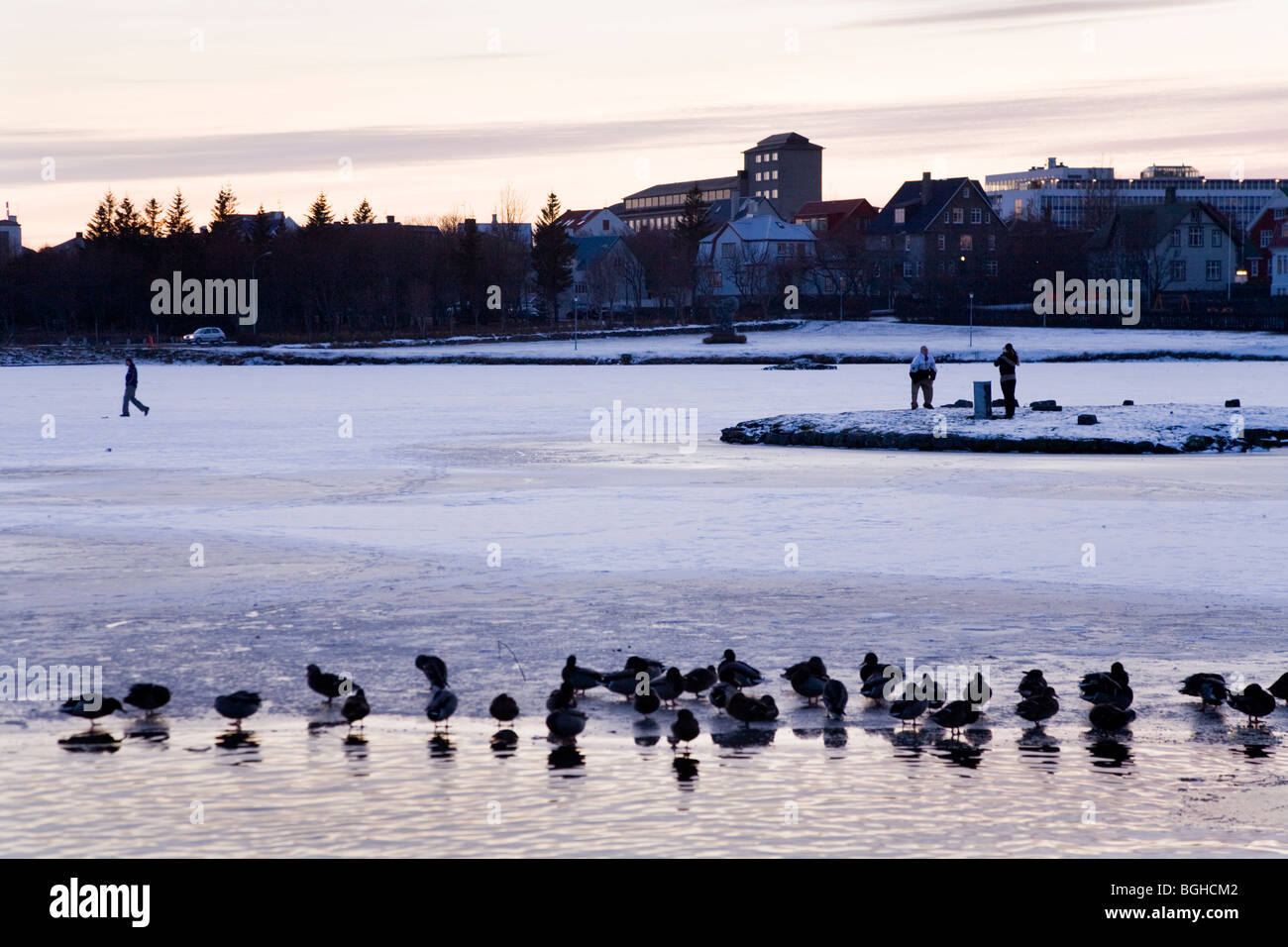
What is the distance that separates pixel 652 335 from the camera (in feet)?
301

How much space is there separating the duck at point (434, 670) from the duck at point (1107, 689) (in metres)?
3.42

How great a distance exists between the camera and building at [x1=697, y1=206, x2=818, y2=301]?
12231cm

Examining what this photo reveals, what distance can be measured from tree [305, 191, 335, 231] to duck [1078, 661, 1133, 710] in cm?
11129

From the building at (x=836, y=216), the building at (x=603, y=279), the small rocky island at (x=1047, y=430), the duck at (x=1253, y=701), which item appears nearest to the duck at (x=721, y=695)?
the duck at (x=1253, y=701)

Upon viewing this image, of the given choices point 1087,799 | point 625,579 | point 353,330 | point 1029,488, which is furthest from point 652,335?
point 1087,799

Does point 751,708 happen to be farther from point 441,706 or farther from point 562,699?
point 441,706

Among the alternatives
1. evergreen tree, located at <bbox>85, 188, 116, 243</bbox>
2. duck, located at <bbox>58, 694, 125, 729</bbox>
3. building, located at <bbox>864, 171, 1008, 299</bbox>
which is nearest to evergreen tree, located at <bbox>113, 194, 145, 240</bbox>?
evergreen tree, located at <bbox>85, 188, 116, 243</bbox>

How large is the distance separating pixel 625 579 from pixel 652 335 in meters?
80.3

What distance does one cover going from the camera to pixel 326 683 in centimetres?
793

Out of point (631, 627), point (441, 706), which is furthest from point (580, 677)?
point (631, 627)

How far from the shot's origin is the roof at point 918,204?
125562 mm

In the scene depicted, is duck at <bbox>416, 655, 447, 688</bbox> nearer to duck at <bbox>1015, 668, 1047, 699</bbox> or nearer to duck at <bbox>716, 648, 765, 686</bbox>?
duck at <bbox>716, 648, 765, 686</bbox>

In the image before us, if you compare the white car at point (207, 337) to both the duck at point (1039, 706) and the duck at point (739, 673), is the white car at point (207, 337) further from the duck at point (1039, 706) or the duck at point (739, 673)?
the duck at point (1039, 706)
